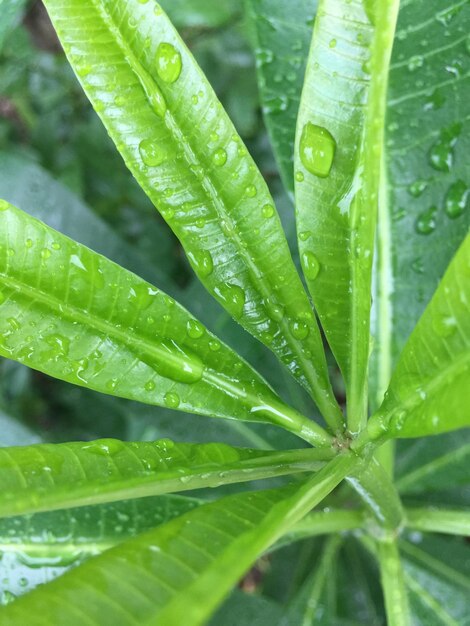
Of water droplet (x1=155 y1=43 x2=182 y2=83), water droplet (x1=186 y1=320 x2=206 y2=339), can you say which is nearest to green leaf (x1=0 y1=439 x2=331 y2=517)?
water droplet (x1=186 y1=320 x2=206 y2=339)

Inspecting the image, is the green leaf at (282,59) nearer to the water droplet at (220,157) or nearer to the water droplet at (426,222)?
the water droplet at (426,222)

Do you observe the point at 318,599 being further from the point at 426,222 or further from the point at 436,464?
the point at 426,222

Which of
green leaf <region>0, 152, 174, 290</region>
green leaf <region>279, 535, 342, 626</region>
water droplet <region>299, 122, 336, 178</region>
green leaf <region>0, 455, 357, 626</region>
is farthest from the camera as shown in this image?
green leaf <region>0, 152, 174, 290</region>

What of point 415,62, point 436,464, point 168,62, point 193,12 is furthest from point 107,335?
point 193,12

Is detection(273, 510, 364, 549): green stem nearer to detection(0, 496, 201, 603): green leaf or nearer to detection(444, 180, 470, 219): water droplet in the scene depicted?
detection(0, 496, 201, 603): green leaf

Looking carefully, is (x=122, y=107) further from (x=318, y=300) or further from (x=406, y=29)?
(x=406, y=29)

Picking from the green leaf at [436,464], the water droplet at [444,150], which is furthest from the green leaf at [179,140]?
the green leaf at [436,464]

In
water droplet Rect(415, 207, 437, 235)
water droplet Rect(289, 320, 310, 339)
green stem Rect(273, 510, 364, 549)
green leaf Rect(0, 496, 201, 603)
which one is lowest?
green leaf Rect(0, 496, 201, 603)

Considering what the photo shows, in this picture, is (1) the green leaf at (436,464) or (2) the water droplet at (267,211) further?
(1) the green leaf at (436,464)
